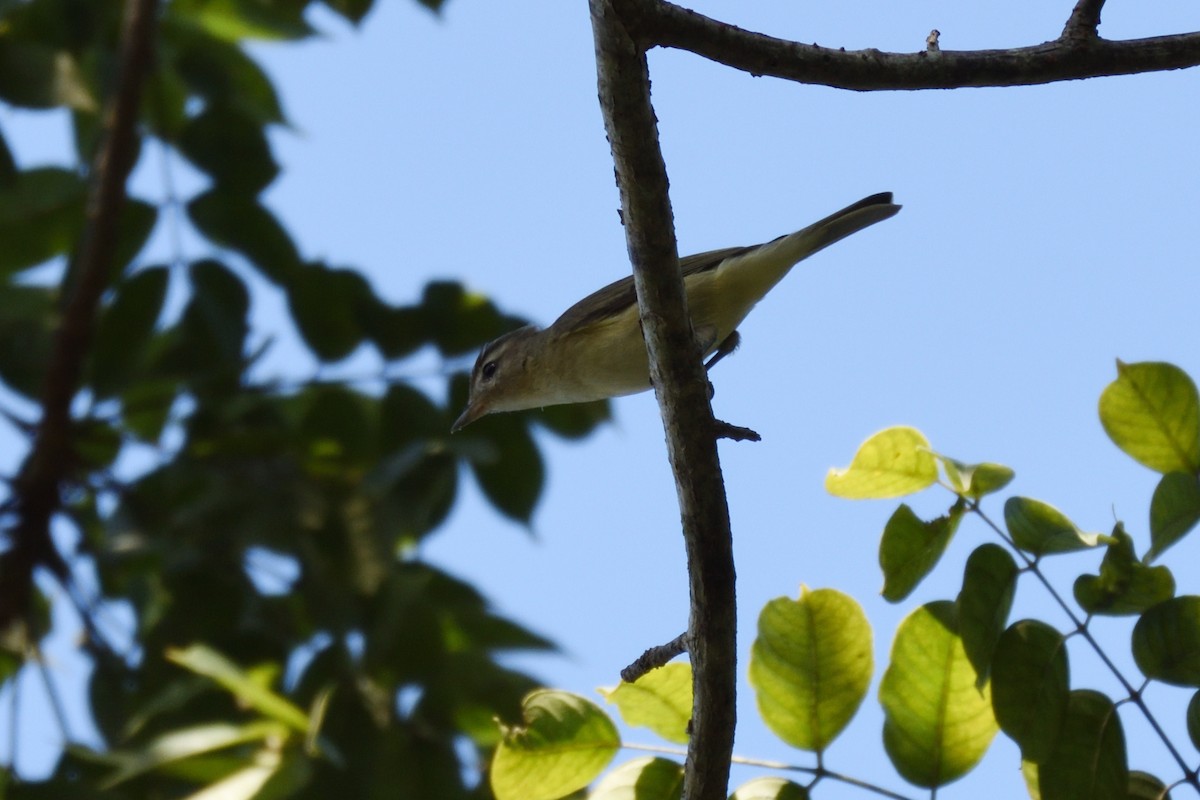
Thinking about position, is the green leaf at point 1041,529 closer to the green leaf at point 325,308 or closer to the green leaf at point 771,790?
the green leaf at point 771,790

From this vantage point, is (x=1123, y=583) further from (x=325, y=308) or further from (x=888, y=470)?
(x=325, y=308)

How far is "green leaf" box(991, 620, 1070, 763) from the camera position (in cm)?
217

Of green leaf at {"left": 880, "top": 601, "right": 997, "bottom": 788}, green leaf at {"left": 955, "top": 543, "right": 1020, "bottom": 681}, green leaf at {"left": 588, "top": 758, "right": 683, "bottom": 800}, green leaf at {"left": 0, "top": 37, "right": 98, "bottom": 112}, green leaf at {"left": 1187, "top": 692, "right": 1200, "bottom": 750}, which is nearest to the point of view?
green leaf at {"left": 1187, "top": 692, "right": 1200, "bottom": 750}

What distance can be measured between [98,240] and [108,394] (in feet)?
1.72

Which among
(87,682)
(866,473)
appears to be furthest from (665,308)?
(87,682)

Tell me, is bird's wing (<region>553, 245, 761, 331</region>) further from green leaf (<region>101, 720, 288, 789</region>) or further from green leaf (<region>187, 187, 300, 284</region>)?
green leaf (<region>101, 720, 288, 789</region>)

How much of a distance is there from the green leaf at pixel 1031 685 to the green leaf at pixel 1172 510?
232 millimetres

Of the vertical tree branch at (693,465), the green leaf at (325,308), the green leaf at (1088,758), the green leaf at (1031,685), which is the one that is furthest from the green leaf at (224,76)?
the green leaf at (1088,758)

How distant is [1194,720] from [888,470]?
665 millimetres

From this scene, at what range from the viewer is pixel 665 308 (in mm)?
2592

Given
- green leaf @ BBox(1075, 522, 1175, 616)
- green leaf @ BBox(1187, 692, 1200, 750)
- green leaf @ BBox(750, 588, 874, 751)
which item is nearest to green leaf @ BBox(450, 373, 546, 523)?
green leaf @ BBox(750, 588, 874, 751)

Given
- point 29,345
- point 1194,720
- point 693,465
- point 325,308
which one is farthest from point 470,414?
point 1194,720

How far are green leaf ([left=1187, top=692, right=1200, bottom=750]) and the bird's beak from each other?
297cm

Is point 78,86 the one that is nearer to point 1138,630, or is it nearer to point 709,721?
point 709,721
